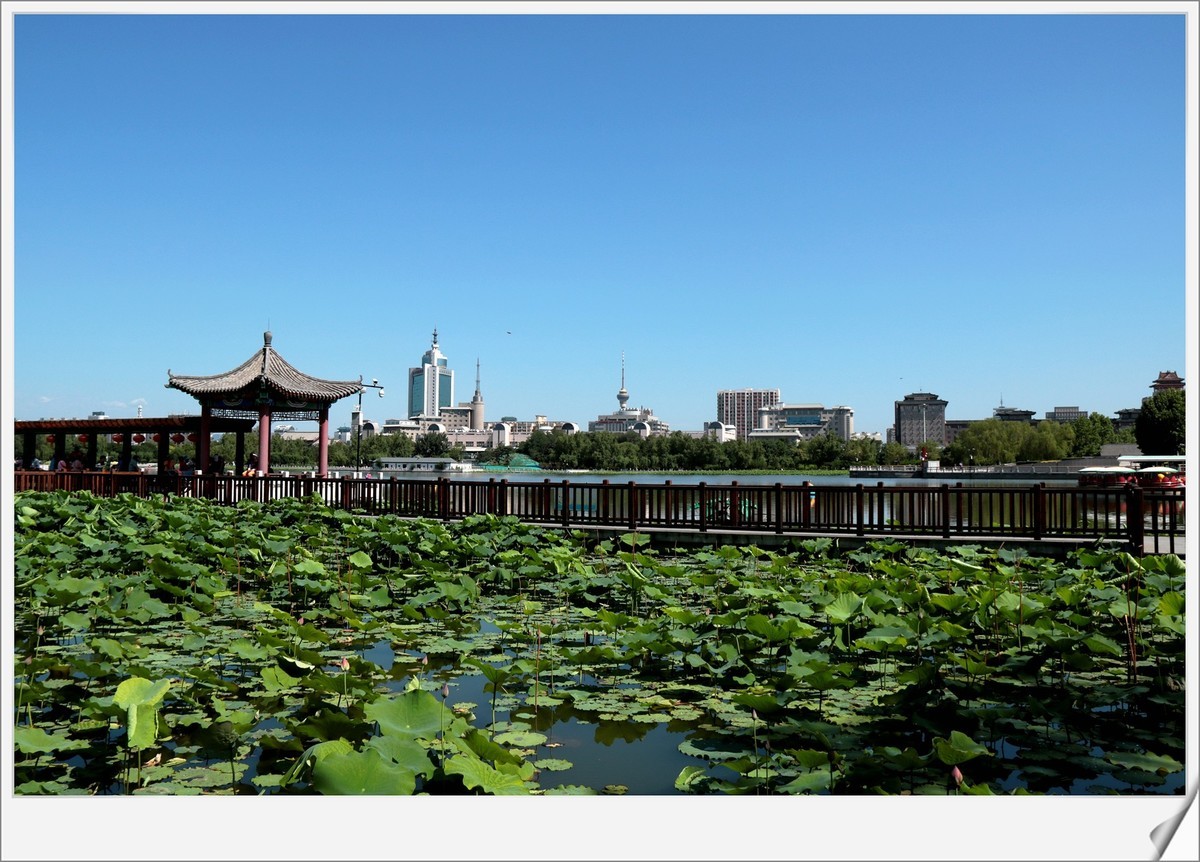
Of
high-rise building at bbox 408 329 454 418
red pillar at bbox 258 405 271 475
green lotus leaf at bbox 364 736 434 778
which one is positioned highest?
high-rise building at bbox 408 329 454 418

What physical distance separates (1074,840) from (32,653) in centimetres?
442

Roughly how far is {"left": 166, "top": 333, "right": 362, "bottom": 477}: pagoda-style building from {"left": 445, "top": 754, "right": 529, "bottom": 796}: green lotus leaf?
13643 millimetres

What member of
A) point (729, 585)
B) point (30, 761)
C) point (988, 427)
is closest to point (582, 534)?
point (729, 585)

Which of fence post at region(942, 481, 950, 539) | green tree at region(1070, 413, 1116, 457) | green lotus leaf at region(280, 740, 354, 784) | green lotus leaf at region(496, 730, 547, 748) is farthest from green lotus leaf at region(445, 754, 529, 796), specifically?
green tree at region(1070, 413, 1116, 457)

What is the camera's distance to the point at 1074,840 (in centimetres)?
206

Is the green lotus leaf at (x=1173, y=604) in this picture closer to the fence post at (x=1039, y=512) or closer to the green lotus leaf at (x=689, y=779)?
the green lotus leaf at (x=689, y=779)

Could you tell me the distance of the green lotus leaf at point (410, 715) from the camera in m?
2.30

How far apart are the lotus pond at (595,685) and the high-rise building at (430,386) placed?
113 m

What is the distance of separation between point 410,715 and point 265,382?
13.8 metres

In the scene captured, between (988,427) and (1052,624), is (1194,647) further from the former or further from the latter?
(988,427)

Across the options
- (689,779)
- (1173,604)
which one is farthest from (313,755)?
(1173,604)

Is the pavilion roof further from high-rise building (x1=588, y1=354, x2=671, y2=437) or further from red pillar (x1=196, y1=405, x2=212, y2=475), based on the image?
high-rise building (x1=588, y1=354, x2=671, y2=437)

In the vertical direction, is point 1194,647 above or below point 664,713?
above

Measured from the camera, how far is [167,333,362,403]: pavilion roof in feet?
49.2
